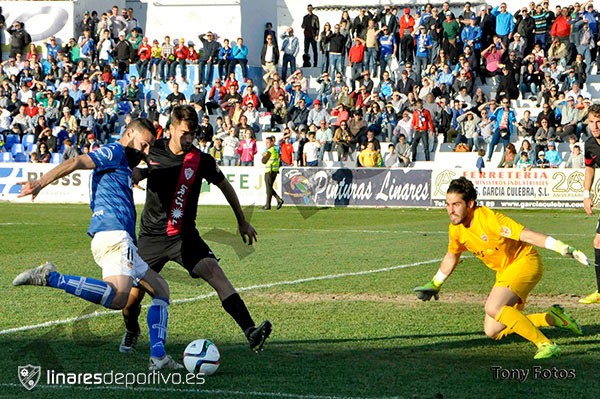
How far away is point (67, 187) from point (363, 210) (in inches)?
388

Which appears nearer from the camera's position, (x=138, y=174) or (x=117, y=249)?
(x=117, y=249)

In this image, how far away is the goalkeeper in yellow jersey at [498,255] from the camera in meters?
8.81

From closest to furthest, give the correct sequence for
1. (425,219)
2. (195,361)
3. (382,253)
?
(195,361), (382,253), (425,219)

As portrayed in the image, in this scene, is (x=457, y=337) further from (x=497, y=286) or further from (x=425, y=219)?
(x=425, y=219)

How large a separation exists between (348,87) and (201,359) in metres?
27.7

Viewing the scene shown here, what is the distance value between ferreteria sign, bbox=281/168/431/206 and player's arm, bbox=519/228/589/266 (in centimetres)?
2043

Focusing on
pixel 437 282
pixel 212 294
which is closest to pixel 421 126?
pixel 212 294

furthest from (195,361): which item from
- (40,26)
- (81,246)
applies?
(40,26)

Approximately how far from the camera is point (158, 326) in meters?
8.31

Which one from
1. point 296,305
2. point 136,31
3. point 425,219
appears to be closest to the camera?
point 296,305

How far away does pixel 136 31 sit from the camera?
39625 mm

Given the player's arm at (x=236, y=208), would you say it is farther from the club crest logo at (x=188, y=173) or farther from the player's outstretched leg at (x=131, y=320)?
the player's outstretched leg at (x=131, y=320)

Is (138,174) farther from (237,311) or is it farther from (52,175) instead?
(237,311)

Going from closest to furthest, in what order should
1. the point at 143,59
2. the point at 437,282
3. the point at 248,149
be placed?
the point at 437,282 < the point at 248,149 < the point at 143,59
